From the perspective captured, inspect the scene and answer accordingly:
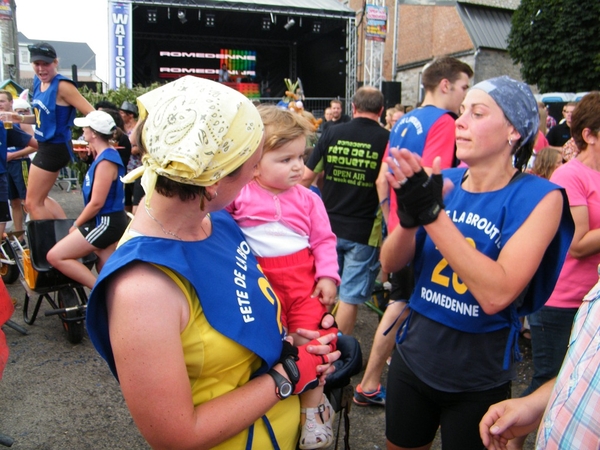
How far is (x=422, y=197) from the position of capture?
1.49 metres

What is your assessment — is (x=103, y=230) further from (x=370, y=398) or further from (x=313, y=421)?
(x=313, y=421)

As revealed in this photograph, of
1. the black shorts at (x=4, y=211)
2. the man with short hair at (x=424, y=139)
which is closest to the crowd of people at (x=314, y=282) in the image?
the man with short hair at (x=424, y=139)

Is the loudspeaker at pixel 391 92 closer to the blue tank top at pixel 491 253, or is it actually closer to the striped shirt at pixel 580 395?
the blue tank top at pixel 491 253

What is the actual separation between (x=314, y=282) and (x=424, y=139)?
5.88 feet

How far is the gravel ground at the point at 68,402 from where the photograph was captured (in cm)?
308

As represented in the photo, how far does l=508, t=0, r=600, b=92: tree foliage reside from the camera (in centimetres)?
1418

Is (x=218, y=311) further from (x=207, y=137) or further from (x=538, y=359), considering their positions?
(x=538, y=359)

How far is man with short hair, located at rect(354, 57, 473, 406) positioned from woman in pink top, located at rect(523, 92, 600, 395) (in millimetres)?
800

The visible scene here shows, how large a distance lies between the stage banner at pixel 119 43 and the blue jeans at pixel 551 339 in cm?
1579

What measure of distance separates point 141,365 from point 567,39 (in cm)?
1656

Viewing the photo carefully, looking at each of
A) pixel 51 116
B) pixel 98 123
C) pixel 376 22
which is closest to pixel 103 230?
pixel 98 123

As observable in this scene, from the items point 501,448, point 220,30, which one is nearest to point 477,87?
point 501,448

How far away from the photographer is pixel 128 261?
1.13 m

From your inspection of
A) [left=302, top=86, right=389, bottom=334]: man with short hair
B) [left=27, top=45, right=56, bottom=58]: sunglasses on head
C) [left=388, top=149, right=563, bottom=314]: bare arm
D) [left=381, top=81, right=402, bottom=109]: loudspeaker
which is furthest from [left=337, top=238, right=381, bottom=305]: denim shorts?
[left=381, top=81, right=402, bottom=109]: loudspeaker
